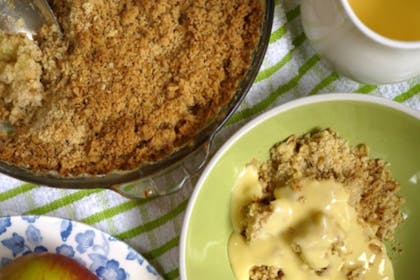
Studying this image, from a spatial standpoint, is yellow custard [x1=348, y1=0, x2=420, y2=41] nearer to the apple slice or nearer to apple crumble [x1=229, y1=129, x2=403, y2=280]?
apple crumble [x1=229, y1=129, x2=403, y2=280]

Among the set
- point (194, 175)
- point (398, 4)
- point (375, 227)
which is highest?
point (398, 4)

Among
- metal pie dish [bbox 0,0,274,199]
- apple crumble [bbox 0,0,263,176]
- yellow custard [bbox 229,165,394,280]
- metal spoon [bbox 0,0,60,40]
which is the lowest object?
yellow custard [bbox 229,165,394,280]

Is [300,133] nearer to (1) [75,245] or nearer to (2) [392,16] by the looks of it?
(2) [392,16]

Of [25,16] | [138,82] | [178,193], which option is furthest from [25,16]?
[178,193]

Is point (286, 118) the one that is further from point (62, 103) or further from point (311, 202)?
point (62, 103)

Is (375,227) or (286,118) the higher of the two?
(286,118)

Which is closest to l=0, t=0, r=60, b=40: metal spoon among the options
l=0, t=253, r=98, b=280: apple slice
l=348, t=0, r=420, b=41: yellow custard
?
l=0, t=253, r=98, b=280: apple slice

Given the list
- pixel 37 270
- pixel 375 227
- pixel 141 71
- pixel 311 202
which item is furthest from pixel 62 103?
pixel 375 227
